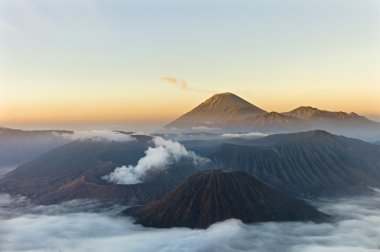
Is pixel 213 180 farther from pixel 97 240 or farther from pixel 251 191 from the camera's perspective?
pixel 97 240

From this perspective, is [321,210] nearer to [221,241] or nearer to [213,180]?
[213,180]

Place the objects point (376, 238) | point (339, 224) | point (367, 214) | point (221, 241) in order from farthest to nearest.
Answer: point (367, 214) → point (339, 224) → point (376, 238) → point (221, 241)

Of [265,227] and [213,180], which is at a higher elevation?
[213,180]

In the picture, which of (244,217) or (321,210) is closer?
(244,217)

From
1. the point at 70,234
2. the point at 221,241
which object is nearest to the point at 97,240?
the point at 70,234

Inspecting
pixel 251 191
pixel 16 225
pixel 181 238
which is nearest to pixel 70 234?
pixel 16 225

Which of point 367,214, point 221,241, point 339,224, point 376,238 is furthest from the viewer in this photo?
point 367,214

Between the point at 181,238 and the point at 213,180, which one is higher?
the point at 213,180
